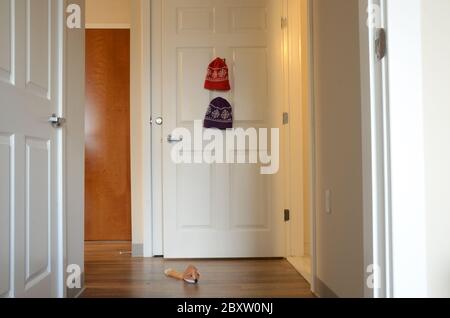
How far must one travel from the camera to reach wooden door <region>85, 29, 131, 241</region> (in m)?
3.29

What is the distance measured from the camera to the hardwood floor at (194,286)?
185cm

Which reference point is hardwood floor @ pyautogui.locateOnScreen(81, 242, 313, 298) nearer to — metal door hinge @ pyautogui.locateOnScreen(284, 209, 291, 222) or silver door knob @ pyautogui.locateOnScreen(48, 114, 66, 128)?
metal door hinge @ pyautogui.locateOnScreen(284, 209, 291, 222)

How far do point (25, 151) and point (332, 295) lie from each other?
1.41 m

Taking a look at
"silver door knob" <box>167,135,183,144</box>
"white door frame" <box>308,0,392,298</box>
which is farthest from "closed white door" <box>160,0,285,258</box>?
"white door frame" <box>308,0,392,298</box>

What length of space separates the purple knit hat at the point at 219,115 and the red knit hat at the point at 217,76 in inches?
3.6

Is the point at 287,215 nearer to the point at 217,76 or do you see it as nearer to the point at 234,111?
the point at 234,111

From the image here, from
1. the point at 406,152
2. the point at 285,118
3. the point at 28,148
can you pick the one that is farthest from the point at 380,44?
the point at 285,118

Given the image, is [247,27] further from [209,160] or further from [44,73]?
[44,73]

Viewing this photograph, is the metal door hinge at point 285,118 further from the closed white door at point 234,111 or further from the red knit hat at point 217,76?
the red knit hat at point 217,76

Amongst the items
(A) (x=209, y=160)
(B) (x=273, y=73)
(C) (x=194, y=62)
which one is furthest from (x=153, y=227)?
(B) (x=273, y=73)

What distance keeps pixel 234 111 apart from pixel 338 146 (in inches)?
47.9

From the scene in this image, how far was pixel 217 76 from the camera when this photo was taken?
2.61 m

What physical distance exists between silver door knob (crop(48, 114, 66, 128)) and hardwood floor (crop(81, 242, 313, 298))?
2.89ft

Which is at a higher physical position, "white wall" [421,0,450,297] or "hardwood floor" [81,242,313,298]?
"white wall" [421,0,450,297]
